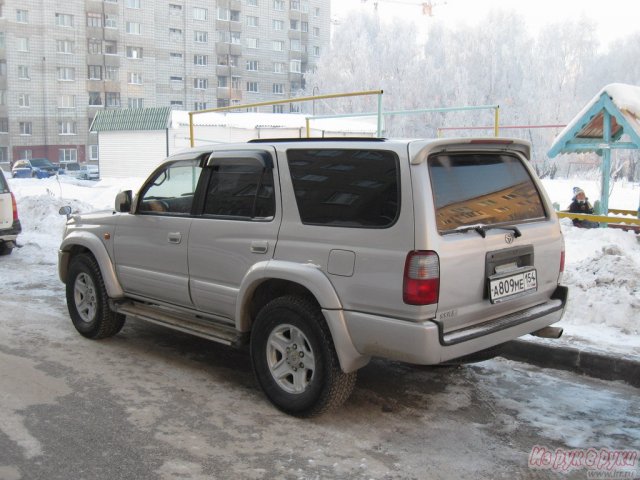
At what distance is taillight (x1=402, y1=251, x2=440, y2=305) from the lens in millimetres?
3545

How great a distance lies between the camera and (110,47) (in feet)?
203

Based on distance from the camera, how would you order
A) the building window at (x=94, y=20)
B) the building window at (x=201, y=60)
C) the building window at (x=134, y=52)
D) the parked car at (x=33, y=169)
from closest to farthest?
the parked car at (x=33, y=169), the building window at (x=94, y=20), the building window at (x=134, y=52), the building window at (x=201, y=60)

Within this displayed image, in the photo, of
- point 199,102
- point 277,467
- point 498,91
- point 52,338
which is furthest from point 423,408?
point 199,102

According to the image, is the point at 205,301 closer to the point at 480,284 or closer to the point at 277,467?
the point at 277,467

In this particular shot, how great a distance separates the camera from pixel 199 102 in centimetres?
6812

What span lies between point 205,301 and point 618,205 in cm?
2107

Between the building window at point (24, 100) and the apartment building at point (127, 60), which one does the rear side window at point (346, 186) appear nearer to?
the apartment building at point (127, 60)

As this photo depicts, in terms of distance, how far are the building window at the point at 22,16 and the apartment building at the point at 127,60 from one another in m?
0.09

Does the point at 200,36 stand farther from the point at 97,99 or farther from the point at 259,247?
the point at 259,247

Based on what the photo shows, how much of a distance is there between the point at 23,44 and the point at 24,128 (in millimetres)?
7615

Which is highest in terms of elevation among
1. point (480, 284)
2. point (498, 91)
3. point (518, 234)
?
point (498, 91)

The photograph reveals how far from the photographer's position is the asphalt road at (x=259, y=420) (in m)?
3.53

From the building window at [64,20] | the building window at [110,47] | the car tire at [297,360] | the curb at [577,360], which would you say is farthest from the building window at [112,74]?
the car tire at [297,360]

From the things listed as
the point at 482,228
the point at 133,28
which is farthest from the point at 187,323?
the point at 133,28
